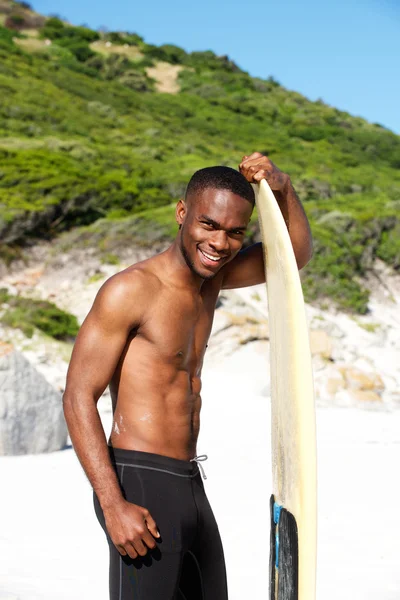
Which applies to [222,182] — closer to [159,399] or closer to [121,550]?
[159,399]

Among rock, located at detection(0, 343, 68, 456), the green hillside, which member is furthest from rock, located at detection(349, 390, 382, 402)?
the green hillside

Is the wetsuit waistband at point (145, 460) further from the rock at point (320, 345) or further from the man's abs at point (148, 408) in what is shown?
the rock at point (320, 345)

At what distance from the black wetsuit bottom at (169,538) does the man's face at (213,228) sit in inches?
22.0

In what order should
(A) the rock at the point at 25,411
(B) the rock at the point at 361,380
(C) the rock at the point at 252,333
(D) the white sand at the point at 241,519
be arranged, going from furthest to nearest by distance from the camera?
(C) the rock at the point at 252,333 < (B) the rock at the point at 361,380 < (A) the rock at the point at 25,411 < (D) the white sand at the point at 241,519

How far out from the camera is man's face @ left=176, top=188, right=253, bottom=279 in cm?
211

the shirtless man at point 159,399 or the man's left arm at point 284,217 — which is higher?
the man's left arm at point 284,217

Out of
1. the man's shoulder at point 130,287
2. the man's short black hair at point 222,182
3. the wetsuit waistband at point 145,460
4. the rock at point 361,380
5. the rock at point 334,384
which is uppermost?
the rock at point 361,380

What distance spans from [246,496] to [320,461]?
4.41 ft

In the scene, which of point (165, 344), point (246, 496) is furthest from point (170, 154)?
point (165, 344)

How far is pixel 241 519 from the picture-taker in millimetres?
5219

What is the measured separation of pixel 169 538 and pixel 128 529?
17cm

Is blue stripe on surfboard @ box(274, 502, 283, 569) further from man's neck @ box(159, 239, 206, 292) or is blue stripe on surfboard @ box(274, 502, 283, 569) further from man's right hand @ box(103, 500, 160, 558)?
man's neck @ box(159, 239, 206, 292)

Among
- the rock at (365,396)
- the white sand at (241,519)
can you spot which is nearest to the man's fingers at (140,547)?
the white sand at (241,519)

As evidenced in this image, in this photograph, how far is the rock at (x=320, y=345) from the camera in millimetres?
11352
